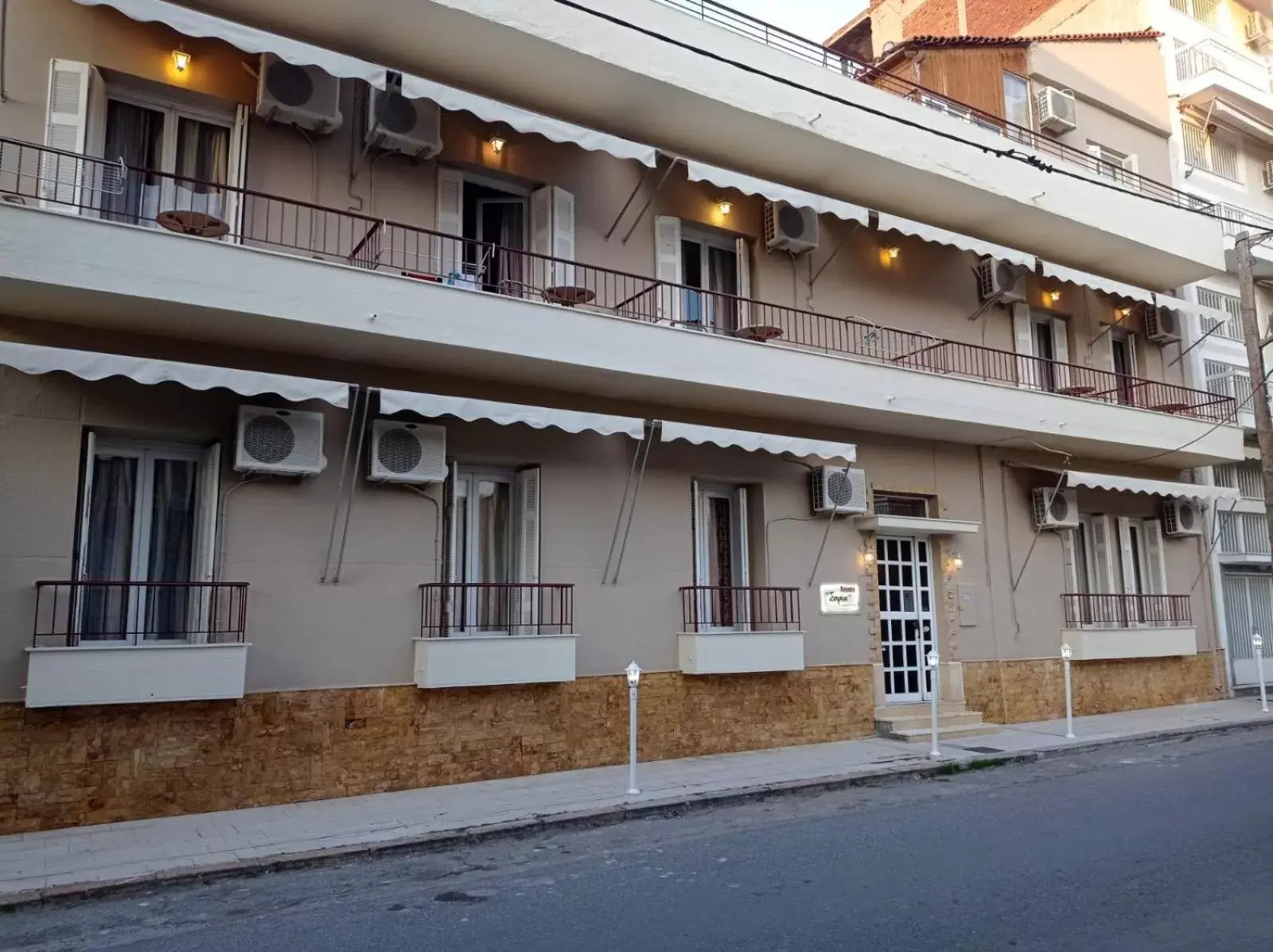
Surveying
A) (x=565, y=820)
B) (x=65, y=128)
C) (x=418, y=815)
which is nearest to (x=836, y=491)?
(x=565, y=820)

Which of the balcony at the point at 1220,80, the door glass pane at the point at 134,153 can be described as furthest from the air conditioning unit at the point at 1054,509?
the door glass pane at the point at 134,153

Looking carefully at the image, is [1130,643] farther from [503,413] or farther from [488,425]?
[503,413]

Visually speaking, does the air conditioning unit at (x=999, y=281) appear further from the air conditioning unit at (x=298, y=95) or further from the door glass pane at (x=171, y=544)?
the door glass pane at (x=171, y=544)

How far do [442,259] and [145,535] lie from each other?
14.5ft

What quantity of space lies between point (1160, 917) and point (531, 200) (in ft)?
32.6

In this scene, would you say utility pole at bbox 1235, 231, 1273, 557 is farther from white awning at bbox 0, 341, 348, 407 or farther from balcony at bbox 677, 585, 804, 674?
white awning at bbox 0, 341, 348, 407

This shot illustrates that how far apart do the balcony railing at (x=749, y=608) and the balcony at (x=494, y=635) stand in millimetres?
2203

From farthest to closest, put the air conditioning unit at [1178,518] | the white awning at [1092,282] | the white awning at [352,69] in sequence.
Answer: the air conditioning unit at [1178,518] → the white awning at [1092,282] → the white awning at [352,69]

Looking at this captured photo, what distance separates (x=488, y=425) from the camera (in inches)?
446

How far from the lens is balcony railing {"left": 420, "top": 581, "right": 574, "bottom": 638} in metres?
11.0

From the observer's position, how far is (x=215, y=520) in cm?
963

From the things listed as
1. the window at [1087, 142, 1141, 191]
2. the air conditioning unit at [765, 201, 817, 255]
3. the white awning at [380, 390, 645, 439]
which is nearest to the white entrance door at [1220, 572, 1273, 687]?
the window at [1087, 142, 1141, 191]

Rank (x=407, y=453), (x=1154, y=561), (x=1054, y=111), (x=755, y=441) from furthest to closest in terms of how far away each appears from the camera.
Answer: (x=1054, y=111) → (x=1154, y=561) → (x=755, y=441) → (x=407, y=453)

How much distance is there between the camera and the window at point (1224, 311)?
20.2 meters
